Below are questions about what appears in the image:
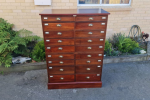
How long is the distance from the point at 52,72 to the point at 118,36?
292cm

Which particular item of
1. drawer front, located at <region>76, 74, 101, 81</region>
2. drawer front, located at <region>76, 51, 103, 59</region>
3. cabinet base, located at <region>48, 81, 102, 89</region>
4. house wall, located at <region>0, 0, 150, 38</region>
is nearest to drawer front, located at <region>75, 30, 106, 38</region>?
drawer front, located at <region>76, 51, 103, 59</region>

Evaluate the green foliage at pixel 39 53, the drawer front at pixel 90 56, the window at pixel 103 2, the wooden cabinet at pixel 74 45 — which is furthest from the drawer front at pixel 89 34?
the window at pixel 103 2

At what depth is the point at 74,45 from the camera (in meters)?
3.07

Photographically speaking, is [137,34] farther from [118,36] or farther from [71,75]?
[71,75]

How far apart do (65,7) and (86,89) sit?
283 cm

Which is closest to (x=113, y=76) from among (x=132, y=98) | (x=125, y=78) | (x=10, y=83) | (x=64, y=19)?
(x=125, y=78)

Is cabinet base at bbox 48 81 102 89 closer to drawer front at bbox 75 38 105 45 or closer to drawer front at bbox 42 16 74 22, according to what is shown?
drawer front at bbox 75 38 105 45

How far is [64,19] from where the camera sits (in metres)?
2.83

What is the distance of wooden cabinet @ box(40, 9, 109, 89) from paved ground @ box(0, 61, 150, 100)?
215 millimetres

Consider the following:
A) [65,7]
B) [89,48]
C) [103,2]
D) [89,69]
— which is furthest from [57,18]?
[103,2]

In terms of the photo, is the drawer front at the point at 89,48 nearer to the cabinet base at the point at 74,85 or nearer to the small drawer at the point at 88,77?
the small drawer at the point at 88,77

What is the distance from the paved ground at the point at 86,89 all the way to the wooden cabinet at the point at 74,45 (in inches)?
8.5

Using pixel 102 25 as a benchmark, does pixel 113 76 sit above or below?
below

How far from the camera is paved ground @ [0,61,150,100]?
3.23 m
